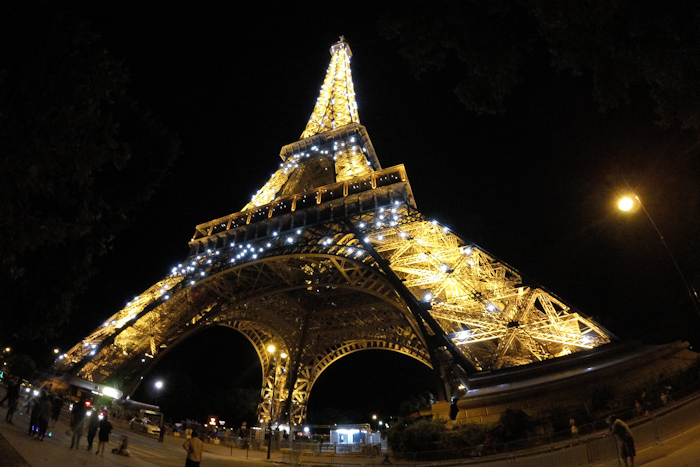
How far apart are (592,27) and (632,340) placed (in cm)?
1000

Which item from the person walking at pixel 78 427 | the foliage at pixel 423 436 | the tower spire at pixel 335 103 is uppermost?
the tower spire at pixel 335 103

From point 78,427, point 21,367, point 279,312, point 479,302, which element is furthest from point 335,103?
point 78,427

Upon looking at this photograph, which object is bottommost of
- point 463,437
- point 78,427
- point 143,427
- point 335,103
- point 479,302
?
point 463,437

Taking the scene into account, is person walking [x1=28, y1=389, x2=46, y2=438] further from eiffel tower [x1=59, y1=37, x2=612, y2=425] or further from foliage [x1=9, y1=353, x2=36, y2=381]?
foliage [x1=9, y1=353, x2=36, y2=381]

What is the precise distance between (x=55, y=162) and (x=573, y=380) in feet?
47.0

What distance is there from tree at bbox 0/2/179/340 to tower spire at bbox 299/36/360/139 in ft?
106

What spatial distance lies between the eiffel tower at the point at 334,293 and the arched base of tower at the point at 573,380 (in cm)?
115

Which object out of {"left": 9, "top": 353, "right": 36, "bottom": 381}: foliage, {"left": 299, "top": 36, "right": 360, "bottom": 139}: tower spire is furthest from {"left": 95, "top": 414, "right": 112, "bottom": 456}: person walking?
{"left": 299, "top": 36, "right": 360, "bottom": 139}: tower spire

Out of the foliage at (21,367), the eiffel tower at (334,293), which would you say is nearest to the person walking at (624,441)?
the eiffel tower at (334,293)

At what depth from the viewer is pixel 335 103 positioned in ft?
152

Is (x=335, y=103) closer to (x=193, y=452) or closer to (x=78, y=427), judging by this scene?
(x=78, y=427)

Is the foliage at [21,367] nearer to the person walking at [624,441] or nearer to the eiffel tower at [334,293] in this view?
the eiffel tower at [334,293]

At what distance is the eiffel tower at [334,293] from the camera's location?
17172 mm

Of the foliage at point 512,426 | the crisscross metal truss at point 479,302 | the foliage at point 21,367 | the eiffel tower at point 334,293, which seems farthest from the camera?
the foliage at point 21,367
